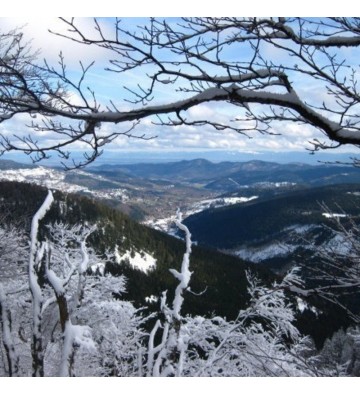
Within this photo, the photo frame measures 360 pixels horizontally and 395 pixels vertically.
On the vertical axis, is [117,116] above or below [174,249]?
above

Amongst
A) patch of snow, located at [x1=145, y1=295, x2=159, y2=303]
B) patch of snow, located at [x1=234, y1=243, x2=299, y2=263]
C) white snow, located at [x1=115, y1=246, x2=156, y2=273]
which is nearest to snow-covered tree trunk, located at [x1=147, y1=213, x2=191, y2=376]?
patch of snow, located at [x1=145, y1=295, x2=159, y2=303]

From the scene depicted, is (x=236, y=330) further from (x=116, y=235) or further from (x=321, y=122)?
(x=116, y=235)

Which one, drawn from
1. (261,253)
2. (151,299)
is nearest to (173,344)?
(151,299)

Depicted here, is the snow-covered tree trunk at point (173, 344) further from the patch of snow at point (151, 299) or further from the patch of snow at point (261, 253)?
the patch of snow at point (261, 253)

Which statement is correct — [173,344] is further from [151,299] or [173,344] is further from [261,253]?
[261,253]

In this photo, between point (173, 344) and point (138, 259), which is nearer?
point (173, 344)

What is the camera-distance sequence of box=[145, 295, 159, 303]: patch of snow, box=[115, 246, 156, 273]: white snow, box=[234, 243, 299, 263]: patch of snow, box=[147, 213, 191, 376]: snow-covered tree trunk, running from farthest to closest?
box=[234, 243, 299, 263]: patch of snow
box=[115, 246, 156, 273]: white snow
box=[145, 295, 159, 303]: patch of snow
box=[147, 213, 191, 376]: snow-covered tree trunk

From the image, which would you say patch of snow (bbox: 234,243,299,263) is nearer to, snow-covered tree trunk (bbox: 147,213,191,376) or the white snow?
the white snow
